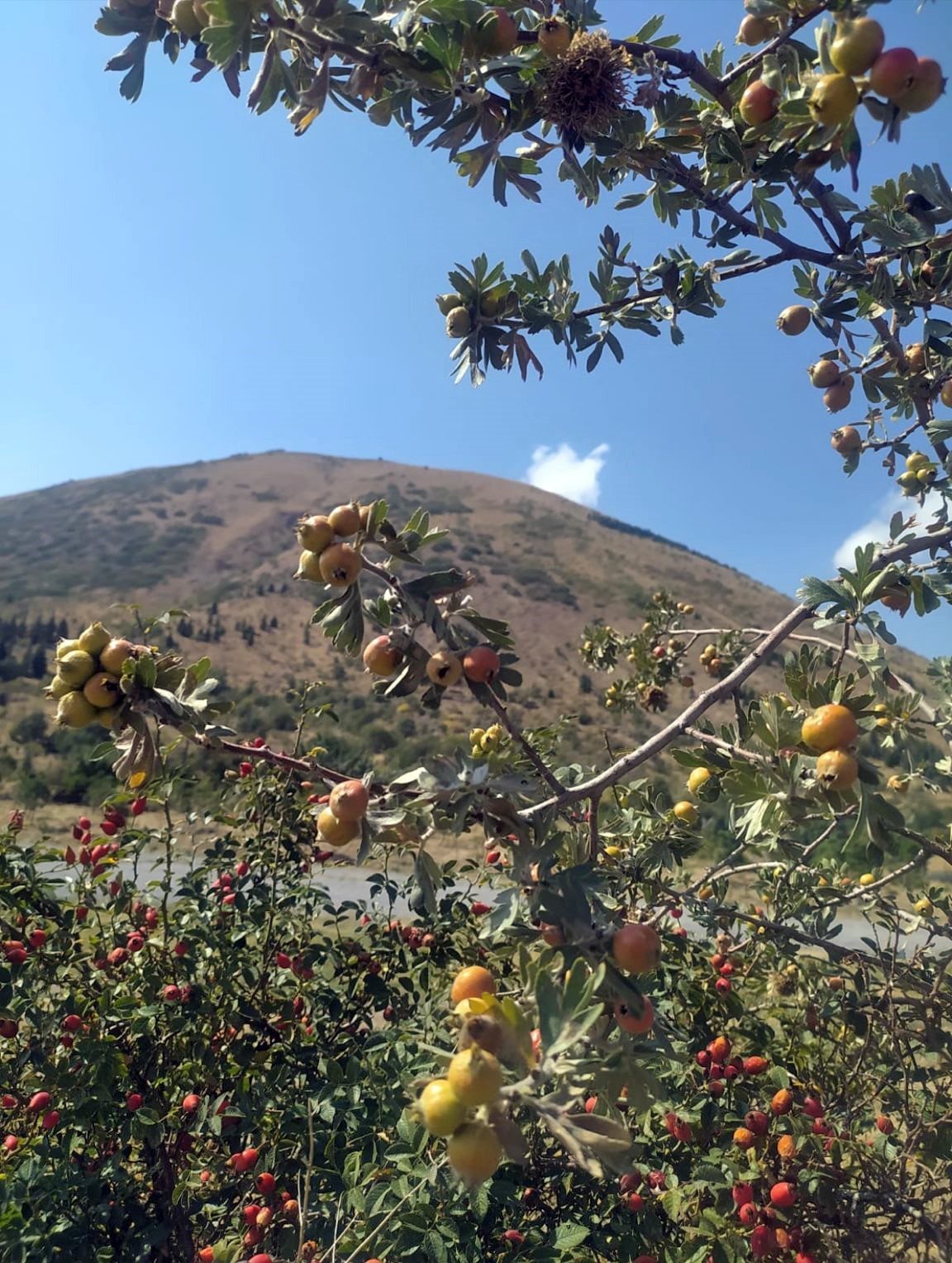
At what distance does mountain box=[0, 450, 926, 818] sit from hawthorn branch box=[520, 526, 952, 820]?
14.4 m

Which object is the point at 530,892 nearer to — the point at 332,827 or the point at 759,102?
the point at 332,827

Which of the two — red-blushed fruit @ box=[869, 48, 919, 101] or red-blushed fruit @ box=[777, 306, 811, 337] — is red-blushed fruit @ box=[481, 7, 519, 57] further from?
red-blushed fruit @ box=[777, 306, 811, 337]

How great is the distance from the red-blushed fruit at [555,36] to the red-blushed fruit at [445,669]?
175cm

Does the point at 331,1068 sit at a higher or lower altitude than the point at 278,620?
lower

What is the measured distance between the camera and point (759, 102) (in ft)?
6.29

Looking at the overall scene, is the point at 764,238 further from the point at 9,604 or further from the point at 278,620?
the point at 9,604

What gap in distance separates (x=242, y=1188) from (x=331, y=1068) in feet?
1.74

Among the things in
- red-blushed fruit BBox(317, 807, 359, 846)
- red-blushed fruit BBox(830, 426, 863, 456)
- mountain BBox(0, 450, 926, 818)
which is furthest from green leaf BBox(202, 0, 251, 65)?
mountain BBox(0, 450, 926, 818)

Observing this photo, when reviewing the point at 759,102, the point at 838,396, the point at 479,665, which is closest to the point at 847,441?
the point at 838,396

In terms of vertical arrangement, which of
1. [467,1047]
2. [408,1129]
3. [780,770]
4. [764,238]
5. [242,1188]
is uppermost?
[764,238]

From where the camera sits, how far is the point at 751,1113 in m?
2.34

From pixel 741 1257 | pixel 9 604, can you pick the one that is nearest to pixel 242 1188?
pixel 741 1257

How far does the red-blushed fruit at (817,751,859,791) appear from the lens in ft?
4.29

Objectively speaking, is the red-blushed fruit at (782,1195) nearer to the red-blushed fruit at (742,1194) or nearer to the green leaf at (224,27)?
the red-blushed fruit at (742,1194)
